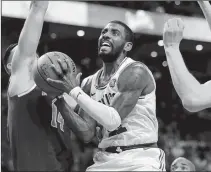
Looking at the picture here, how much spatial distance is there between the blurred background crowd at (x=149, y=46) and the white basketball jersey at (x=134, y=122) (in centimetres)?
238

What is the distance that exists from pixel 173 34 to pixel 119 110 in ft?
2.21

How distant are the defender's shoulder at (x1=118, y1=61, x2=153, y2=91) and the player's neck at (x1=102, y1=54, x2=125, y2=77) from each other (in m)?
0.17

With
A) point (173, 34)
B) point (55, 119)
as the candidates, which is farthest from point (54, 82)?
point (173, 34)

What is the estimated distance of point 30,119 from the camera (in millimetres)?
3543

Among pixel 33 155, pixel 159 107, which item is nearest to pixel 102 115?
pixel 33 155

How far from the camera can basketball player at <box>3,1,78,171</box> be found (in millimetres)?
3529

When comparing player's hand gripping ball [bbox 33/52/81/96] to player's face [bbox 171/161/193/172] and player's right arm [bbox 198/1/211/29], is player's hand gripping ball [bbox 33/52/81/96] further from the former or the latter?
player's face [bbox 171/161/193/172]

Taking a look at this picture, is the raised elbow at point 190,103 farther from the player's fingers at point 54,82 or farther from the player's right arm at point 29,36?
the player's right arm at point 29,36

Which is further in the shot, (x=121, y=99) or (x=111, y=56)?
(x=111, y=56)

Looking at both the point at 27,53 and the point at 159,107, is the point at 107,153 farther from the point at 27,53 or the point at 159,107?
the point at 159,107

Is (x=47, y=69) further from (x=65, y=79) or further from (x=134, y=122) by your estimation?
(x=134, y=122)

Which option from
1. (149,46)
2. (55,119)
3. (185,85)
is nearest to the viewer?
(185,85)

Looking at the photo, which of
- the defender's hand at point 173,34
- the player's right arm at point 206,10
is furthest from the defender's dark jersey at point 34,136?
the player's right arm at point 206,10

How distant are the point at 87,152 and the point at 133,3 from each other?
8.63 feet
